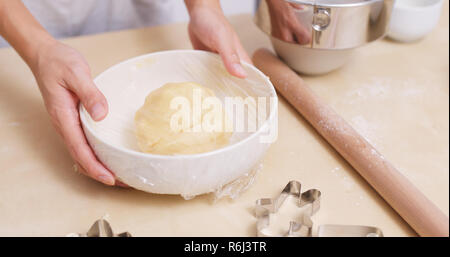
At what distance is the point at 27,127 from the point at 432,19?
3.20ft

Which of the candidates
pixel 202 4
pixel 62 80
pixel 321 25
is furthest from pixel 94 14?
pixel 321 25

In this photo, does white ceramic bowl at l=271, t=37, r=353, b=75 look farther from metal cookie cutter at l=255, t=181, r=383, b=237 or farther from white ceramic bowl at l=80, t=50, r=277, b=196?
metal cookie cutter at l=255, t=181, r=383, b=237

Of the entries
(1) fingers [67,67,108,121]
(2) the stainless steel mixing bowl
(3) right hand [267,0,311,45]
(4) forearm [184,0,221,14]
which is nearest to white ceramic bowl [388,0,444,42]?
(2) the stainless steel mixing bowl

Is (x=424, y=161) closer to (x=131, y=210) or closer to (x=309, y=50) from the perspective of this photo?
(x=309, y=50)

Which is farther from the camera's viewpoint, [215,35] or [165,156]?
[215,35]

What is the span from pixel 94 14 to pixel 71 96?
51 cm

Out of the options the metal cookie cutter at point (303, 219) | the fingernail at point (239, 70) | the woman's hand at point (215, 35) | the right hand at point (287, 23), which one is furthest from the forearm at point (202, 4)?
the metal cookie cutter at point (303, 219)

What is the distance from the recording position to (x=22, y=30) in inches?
30.7

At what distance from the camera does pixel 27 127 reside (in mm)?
846

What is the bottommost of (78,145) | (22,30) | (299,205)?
(299,205)

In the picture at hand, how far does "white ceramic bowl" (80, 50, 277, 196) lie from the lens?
0.59m

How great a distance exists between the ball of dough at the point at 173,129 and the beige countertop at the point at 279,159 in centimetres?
9

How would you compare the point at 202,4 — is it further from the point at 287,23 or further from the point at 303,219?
the point at 303,219
